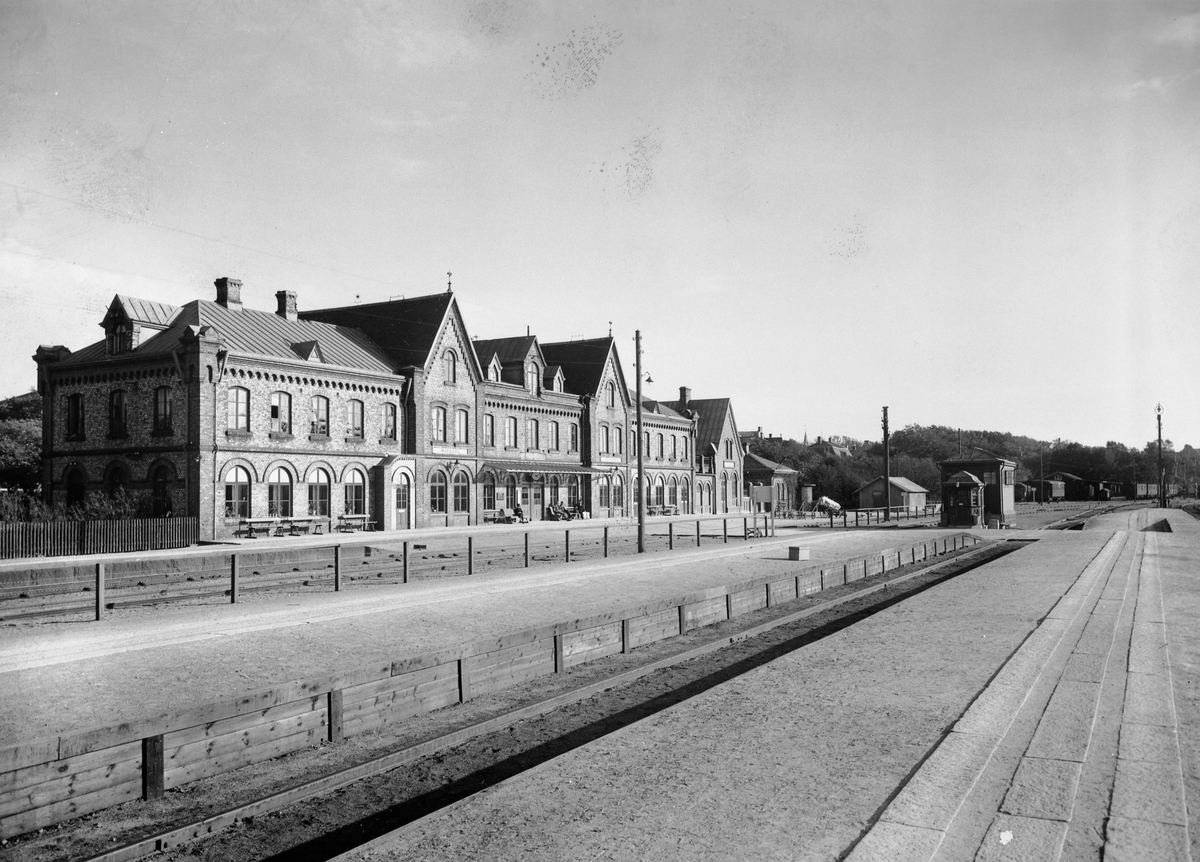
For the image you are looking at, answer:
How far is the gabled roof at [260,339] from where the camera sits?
111 feet

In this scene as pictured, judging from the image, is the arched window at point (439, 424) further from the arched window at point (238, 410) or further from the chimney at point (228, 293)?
the arched window at point (238, 410)

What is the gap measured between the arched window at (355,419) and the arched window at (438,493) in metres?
4.62

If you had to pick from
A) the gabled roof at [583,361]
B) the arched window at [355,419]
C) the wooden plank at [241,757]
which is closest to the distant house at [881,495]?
the gabled roof at [583,361]

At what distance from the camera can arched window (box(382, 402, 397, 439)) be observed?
39.0 m

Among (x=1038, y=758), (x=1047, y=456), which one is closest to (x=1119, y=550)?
(x=1038, y=758)

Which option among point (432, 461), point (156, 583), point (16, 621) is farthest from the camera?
point (432, 461)

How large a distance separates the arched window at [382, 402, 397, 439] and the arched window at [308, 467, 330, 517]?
3882 mm

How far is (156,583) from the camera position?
1895 cm

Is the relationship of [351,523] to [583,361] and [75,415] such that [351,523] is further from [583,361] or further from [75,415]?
[583,361]

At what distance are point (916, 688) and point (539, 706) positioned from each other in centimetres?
375

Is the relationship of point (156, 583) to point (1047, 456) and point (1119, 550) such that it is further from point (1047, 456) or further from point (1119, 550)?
point (1047, 456)

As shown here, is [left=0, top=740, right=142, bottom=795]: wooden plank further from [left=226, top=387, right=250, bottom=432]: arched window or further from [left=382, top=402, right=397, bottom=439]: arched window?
[left=382, top=402, right=397, bottom=439]: arched window

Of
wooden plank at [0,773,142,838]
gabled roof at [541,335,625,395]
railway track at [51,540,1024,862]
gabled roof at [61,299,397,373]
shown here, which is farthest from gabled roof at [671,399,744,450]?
wooden plank at [0,773,142,838]

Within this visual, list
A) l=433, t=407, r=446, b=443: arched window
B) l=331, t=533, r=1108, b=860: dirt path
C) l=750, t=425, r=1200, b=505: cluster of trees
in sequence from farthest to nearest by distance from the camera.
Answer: l=750, t=425, r=1200, b=505: cluster of trees
l=433, t=407, r=446, b=443: arched window
l=331, t=533, r=1108, b=860: dirt path
